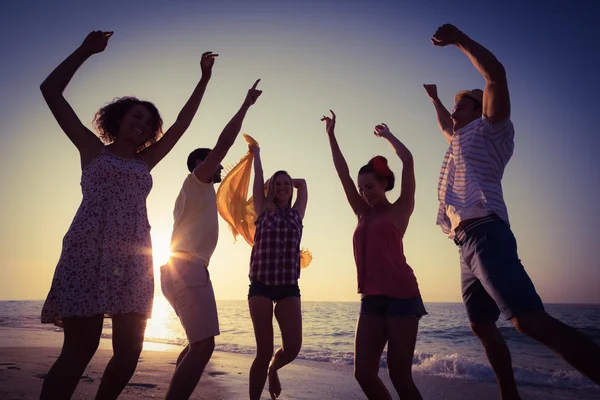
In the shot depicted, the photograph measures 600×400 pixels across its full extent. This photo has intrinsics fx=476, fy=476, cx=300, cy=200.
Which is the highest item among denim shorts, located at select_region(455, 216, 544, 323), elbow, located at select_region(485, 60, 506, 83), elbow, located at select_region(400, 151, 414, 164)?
elbow, located at select_region(485, 60, 506, 83)

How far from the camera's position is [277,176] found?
546 centimetres

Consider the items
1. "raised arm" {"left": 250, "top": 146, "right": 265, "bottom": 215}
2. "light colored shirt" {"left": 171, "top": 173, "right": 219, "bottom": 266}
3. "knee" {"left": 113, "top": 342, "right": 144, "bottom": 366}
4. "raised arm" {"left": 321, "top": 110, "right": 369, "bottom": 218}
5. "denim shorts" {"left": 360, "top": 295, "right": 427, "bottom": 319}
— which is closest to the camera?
"knee" {"left": 113, "top": 342, "right": 144, "bottom": 366}

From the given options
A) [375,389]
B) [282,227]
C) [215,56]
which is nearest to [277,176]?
[282,227]

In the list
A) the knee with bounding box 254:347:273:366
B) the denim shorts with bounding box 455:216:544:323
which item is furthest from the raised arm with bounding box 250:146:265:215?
the denim shorts with bounding box 455:216:544:323

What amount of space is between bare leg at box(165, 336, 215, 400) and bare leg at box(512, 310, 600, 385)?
7.19 ft

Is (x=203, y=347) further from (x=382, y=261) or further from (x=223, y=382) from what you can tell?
(x=223, y=382)

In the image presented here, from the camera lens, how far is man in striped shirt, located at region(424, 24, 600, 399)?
2.65 meters

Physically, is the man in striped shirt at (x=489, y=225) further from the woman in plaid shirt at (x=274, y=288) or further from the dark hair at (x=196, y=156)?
the dark hair at (x=196, y=156)

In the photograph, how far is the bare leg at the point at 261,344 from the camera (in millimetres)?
4723

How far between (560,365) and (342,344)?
6.35 m

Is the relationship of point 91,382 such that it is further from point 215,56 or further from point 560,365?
point 560,365

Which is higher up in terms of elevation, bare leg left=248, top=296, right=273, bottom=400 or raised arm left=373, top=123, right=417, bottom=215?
raised arm left=373, top=123, right=417, bottom=215

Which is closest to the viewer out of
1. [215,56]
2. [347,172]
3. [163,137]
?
[163,137]

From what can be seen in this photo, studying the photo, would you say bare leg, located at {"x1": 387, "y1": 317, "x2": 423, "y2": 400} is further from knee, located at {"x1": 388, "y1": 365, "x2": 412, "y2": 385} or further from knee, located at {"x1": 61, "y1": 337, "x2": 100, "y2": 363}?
knee, located at {"x1": 61, "y1": 337, "x2": 100, "y2": 363}
